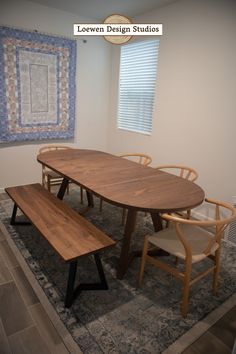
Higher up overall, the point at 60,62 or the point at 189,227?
the point at 60,62

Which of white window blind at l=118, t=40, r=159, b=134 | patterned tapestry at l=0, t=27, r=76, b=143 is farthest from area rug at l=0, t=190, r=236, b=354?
white window blind at l=118, t=40, r=159, b=134

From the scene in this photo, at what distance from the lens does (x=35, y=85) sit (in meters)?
3.42

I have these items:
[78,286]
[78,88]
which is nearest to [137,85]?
[78,88]

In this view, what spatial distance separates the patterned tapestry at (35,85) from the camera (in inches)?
124

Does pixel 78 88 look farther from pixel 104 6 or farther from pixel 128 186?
pixel 128 186

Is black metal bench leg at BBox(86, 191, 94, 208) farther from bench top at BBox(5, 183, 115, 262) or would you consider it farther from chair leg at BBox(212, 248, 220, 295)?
chair leg at BBox(212, 248, 220, 295)

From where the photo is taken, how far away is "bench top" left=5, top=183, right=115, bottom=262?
1581 mm

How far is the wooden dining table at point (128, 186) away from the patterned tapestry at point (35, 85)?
102 cm

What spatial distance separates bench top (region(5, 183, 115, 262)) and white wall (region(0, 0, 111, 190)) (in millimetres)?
1174

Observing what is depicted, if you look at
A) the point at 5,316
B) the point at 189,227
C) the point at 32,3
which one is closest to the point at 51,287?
the point at 5,316

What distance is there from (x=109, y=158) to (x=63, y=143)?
57.3 inches

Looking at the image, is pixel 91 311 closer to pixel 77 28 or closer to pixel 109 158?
pixel 109 158

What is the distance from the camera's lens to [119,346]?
1.40 metres

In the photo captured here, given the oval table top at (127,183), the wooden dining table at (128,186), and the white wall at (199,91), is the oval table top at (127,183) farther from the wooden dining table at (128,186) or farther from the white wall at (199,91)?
the white wall at (199,91)
